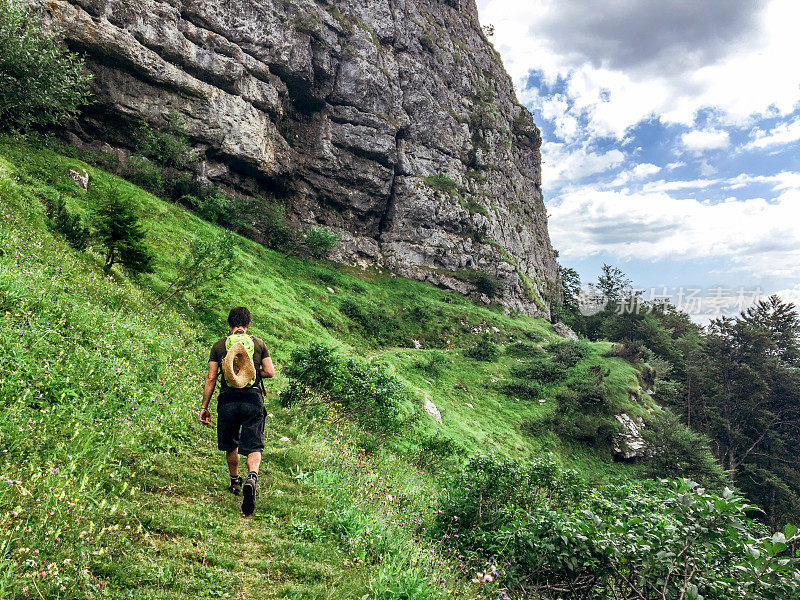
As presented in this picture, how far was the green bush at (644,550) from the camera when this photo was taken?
378 cm

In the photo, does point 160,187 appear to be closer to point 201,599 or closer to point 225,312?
point 225,312

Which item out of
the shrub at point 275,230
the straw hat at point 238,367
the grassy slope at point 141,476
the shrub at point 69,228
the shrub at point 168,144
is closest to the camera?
the grassy slope at point 141,476

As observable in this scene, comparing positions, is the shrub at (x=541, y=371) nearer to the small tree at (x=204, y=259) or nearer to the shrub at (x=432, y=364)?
the shrub at (x=432, y=364)

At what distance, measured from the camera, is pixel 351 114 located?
56.1 metres

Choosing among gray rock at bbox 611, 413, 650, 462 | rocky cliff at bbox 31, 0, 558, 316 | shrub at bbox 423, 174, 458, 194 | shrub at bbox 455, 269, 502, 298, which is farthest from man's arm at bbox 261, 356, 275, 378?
shrub at bbox 423, 174, 458, 194

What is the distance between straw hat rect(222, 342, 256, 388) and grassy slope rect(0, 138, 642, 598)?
1.74 m

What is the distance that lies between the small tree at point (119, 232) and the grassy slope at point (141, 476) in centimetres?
76

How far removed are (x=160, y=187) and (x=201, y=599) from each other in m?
40.7

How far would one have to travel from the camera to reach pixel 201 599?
343 centimetres

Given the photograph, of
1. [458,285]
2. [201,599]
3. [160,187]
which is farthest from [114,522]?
[458,285]

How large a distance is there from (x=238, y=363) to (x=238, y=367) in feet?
0.21

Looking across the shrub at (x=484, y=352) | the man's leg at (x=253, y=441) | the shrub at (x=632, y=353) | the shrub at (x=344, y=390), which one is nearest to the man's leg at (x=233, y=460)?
the man's leg at (x=253, y=441)

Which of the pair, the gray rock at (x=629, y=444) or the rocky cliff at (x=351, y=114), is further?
the rocky cliff at (x=351, y=114)

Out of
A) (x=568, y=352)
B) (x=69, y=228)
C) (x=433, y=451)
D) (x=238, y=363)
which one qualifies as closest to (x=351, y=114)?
(x=568, y=352)
